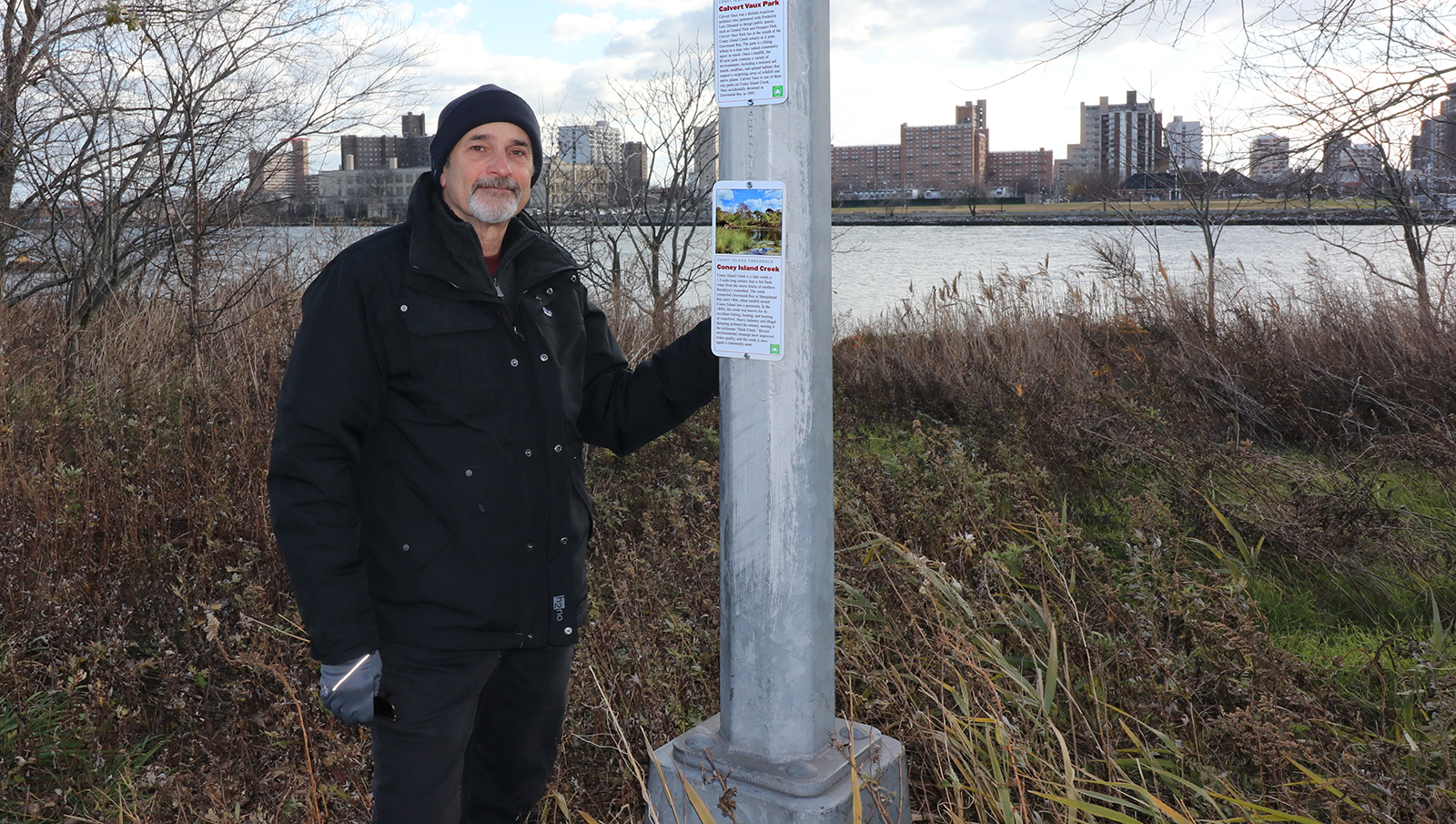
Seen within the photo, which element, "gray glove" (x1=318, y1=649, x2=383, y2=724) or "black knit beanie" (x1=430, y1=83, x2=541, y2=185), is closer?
"gray glove" (x1=318, y1=649, x2=383, y2=724)

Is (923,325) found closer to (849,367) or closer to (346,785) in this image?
(849,367)

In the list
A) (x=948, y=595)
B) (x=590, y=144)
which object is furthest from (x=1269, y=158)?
(x=590, y=144)

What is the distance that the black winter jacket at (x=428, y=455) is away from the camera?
2.07m

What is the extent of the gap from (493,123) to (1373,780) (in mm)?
2456

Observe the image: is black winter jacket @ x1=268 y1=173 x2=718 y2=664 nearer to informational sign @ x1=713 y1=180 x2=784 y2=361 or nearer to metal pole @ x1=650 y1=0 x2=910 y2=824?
metal pole @ x1=650 y1=0 x2=910 y2=824

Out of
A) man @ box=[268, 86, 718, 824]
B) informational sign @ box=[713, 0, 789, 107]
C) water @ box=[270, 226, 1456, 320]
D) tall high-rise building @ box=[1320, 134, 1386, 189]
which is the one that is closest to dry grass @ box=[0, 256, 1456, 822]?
man @ box=[268, 86, 718, 824]

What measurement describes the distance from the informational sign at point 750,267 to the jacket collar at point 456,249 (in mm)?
693

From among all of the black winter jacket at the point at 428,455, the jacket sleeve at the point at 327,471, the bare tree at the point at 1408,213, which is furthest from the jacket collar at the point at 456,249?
the bare tree at the point at 1408,213

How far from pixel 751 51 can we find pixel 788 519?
2.74 ft

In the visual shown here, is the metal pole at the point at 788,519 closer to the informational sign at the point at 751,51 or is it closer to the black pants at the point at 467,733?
the informational sign at the point at 751,51

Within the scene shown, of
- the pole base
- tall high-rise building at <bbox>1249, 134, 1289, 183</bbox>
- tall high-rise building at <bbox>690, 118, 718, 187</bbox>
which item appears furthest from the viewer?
tall high-rise building at <bbox>690, 118, 718, 187</bbox>

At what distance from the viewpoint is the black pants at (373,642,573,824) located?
2.18m

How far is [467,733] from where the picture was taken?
7.48ft

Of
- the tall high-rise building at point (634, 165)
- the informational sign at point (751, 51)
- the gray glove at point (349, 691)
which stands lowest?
the gray glove at point (349, 691)
